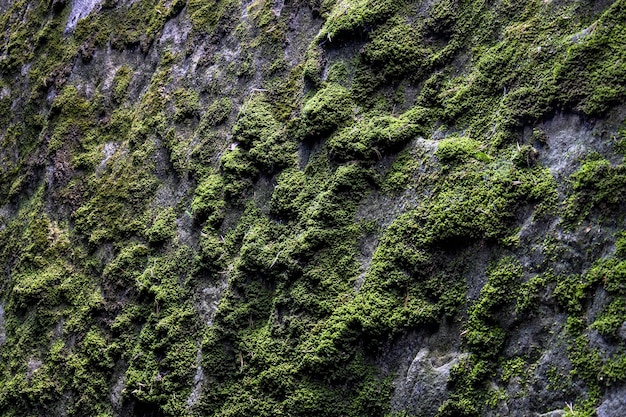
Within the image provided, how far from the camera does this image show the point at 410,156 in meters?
4.20

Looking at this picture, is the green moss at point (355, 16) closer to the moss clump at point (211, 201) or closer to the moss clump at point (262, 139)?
the moss clump at point (262, 139)

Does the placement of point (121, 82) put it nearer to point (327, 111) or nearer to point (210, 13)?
point (210, 13)

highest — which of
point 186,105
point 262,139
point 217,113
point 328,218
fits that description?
point 186,105

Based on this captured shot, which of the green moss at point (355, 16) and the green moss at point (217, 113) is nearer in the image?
the green moss at point (355, 16)

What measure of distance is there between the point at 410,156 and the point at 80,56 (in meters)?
5.79

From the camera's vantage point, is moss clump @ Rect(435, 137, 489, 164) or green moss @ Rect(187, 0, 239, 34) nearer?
moss clump @ Rect(435, 137, 489, 164)

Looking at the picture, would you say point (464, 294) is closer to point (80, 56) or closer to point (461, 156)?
point (461, 156)

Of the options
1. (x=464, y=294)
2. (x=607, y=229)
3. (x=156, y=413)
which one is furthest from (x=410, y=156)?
(x=156, y=413)

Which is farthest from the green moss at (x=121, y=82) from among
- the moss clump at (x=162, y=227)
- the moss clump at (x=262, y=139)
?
the moss clump at (x=262, y=139)

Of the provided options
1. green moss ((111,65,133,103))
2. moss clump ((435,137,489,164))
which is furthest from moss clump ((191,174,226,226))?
green moss ((111,65,133,103))

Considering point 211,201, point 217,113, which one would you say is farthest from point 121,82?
point 211,201

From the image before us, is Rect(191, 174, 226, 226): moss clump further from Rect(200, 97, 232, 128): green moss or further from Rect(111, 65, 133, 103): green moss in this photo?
Rect(111, 65, 133, 103): green moss

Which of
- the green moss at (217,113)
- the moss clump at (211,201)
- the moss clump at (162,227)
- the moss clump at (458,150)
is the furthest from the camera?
the green moss at (217,113)

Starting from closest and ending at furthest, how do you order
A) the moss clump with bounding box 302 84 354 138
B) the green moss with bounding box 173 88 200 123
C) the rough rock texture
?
Answer: the rough rock texture
the moss clump with bounding box 302 84 354 138
the green moss with bounding box 173 88 200 123
